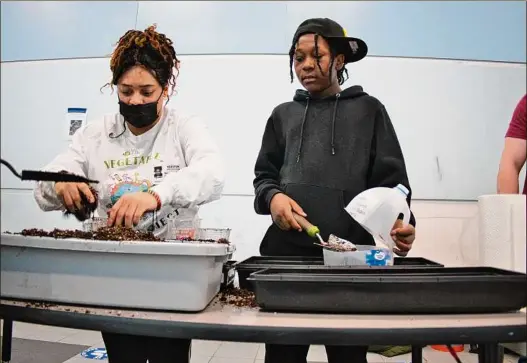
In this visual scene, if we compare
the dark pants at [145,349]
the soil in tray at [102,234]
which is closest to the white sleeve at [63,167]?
the soil in tray at [102,234]

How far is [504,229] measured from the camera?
2.07ft

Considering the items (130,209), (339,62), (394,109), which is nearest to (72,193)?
(130,209)

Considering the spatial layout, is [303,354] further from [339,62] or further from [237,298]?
[339,62]

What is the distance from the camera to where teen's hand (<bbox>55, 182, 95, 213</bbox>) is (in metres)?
0.80

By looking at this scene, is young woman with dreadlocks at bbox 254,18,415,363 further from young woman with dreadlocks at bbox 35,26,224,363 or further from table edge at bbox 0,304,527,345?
table edge at bbox 0,304,527,345

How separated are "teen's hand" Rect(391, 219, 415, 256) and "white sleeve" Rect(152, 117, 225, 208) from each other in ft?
1.33

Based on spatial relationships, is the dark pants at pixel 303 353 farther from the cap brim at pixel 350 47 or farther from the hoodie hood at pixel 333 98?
the cap brim at pixel 350 47

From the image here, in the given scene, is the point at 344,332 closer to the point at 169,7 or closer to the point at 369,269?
the point at 369,269

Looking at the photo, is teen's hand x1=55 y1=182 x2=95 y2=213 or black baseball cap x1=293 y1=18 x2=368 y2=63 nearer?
teen's hand x1=55 y1=182 x2=95 y2=213

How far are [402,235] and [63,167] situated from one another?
771 millimetres

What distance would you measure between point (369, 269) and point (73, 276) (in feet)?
1.63

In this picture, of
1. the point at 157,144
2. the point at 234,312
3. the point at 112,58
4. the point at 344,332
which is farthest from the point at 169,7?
the point at 344,332

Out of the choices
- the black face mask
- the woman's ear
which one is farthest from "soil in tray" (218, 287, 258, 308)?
the woman's ear

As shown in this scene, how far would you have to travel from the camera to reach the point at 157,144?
3.36 feet
